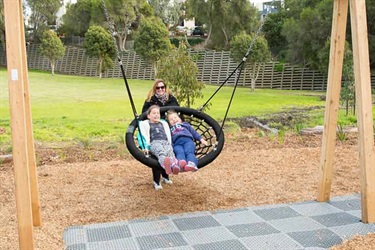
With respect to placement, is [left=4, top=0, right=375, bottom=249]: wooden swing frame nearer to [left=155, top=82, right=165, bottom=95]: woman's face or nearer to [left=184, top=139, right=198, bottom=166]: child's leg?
[left=184, top=139, right=198, bottom=166]: child's leg

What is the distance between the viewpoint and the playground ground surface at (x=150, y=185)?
3.06 metres

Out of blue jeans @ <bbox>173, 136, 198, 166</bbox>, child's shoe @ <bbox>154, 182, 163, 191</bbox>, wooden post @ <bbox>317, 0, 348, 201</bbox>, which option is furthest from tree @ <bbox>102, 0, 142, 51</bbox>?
wooden post @ <bbox>317, 0, 348, 201</bbox>

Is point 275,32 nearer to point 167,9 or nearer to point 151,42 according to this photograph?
point 151,42

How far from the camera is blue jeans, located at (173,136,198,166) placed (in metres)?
3.17

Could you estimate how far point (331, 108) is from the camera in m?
3.24

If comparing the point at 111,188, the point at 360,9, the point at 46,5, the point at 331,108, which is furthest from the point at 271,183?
the point at 46,5

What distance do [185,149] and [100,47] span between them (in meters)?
17.8

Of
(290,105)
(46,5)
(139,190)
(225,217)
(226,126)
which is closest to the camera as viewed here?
(225,217)

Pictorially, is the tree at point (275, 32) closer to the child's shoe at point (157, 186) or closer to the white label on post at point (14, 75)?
the child's shoe at point (157, 186)

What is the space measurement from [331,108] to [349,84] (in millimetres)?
4771

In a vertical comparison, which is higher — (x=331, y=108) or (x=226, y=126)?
(x=331, y=108)

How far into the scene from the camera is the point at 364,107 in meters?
2.83

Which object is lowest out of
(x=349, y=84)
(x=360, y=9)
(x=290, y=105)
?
(x=290, y=105)

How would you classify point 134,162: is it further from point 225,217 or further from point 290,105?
point 290,105
